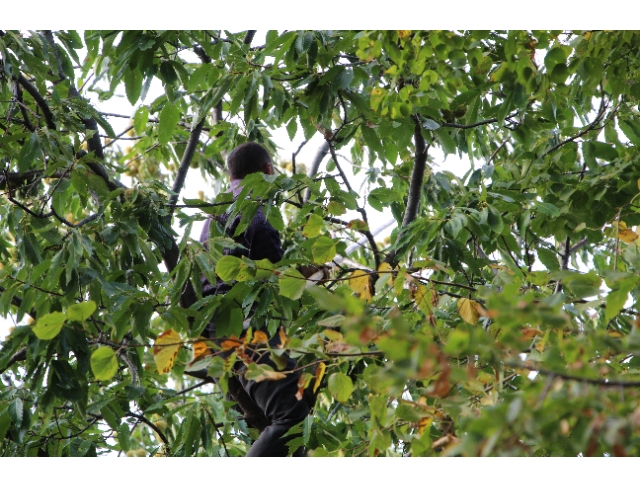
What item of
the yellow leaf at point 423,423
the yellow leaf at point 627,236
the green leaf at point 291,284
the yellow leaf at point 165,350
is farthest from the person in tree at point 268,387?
the yellow leaf at point 627,236

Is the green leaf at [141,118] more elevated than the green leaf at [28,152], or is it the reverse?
the green leaf at [141,118]

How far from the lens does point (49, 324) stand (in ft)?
5.32

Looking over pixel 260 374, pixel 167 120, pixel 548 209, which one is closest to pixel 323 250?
pixel 260 374

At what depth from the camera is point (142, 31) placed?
276 centimetres

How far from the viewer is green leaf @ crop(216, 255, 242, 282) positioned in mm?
2035

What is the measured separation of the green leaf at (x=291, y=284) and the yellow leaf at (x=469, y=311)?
0.45 metres

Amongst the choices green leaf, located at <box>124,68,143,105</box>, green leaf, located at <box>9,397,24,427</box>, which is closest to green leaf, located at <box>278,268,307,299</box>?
green leaf, located at <box>9,397,24,427</box>

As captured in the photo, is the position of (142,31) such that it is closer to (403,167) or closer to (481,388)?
(403,167)

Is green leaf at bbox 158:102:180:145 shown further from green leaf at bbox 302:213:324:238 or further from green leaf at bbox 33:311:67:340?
green leaf at bbox 33:311:67:340

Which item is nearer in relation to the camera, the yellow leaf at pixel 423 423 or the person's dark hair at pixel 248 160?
the yellow leaf at pixel 423 423

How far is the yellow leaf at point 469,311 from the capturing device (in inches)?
80.8

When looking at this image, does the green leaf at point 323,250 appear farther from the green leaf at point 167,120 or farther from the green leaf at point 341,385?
the green leaf at point 167,120

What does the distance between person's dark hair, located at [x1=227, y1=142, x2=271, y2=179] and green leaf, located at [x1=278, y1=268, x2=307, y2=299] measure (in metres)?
1.52

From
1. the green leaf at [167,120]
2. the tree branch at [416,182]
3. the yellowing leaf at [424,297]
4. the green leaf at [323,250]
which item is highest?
the green leaf at [167,120]
